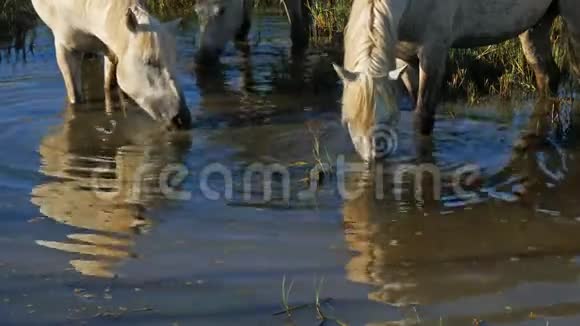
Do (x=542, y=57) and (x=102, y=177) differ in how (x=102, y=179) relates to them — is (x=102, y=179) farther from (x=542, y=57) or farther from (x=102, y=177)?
(x=542, y=57)

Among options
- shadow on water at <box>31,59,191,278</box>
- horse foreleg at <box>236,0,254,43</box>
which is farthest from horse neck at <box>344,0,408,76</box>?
horse foreleg at <box>236,0,254,43</box>

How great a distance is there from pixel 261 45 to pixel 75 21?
318 centimetres

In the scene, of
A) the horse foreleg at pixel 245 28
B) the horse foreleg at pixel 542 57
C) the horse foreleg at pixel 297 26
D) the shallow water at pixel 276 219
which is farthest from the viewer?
the horse foreleg at pixel 245 28

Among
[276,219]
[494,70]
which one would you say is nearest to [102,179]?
[276,219]

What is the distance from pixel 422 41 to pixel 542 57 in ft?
5.25

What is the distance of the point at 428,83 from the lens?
6.56 metres

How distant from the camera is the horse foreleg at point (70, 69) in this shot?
24.2ft

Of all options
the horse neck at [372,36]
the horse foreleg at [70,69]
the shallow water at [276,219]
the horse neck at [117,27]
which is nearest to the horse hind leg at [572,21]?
the shallow water at [276,219]

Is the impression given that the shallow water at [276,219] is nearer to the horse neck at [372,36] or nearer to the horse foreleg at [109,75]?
the horse foreleg at [109,75]

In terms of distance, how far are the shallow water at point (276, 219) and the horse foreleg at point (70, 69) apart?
117mm

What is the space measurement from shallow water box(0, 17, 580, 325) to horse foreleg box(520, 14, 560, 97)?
0.32 m

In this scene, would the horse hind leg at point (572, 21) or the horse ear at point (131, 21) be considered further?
the horse hind leg at point (572, 21)

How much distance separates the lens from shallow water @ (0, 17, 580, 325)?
3879 millimetres
